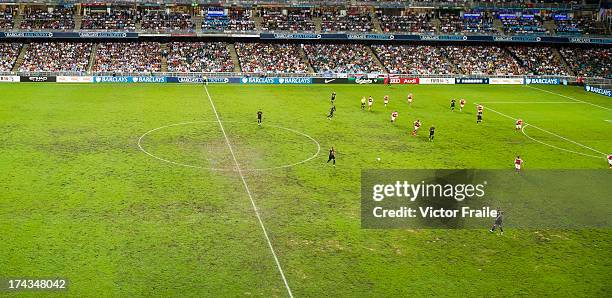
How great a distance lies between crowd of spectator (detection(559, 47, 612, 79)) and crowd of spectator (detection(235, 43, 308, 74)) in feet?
109

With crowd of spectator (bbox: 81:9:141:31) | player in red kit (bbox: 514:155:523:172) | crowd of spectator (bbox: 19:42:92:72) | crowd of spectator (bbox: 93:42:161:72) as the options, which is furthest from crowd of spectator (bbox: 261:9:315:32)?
player in red kit (bbox: 514:155:523:172)

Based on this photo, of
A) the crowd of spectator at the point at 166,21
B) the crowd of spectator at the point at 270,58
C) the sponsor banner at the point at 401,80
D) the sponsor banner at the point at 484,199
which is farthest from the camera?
the crowd of spectator at the point at 166,21

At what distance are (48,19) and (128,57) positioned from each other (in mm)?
11386

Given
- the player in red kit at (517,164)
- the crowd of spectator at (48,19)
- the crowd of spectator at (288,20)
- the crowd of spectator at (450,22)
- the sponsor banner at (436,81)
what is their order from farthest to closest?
the crowd of spectator at (450,22)
the crowd of spectator at (288,20)
the crowd of spectator at (48,19)
the sponsor banner at (436,81)
the player in red kit at (517,164)

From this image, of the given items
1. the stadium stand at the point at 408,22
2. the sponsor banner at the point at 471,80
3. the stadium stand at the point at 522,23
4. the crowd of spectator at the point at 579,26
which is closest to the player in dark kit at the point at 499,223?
the sponsor banner at the point at 471,80

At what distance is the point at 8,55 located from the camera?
69000mm

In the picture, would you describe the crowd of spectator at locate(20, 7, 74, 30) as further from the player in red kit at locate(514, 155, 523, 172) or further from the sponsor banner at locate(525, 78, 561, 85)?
the player in red kit at locate(514, 155, 523, 172)

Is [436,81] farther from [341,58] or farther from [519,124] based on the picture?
[519,124]

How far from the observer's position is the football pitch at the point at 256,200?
21.0 meters

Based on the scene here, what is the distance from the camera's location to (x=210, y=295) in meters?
19.5

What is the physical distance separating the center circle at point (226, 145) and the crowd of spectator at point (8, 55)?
32.2m

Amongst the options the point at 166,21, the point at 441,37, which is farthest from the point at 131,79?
the point at 441,37

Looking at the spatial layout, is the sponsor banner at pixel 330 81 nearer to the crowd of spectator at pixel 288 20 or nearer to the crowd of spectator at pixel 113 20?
the crowd of spectator at pixel 288 20

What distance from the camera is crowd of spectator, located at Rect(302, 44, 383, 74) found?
7319 centimetres
